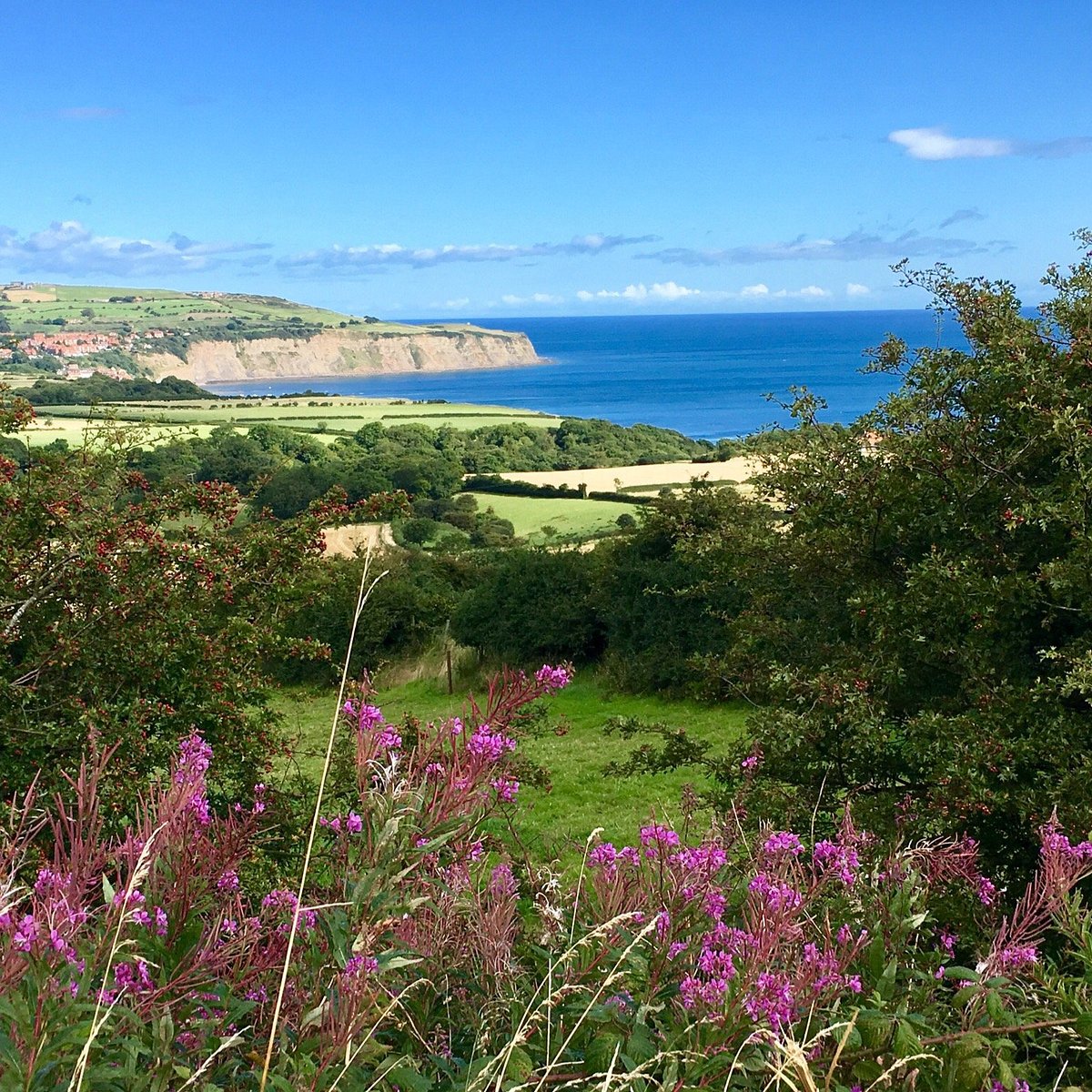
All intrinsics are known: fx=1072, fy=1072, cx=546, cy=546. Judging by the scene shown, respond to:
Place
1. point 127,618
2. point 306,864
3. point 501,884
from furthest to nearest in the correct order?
1. point 127,618
2. point 501,884
3. point 306,864

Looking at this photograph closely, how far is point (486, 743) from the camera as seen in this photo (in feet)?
9.29

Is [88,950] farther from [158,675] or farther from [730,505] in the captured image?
[730,505]

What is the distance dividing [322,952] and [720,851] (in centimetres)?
127

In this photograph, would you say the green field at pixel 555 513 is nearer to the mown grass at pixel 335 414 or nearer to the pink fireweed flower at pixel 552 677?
the mown grass at pixel 335 414

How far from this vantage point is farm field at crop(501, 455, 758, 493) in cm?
6347

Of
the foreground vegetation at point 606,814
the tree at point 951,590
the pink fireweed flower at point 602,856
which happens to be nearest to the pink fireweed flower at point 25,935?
the foreground vegetation at point 606,814

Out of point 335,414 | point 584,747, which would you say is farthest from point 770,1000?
point 335,414

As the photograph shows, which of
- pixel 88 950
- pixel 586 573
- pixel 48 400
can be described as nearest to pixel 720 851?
pixel 88 950

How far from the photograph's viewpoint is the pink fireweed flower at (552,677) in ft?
9.62

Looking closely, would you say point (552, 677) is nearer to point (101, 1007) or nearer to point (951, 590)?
point (101, 1007)

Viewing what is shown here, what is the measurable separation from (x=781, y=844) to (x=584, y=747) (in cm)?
2048

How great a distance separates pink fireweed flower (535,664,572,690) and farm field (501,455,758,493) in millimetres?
55850

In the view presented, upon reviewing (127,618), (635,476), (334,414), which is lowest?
(635,476)

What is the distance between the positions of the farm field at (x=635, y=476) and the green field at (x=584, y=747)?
31.3 m
